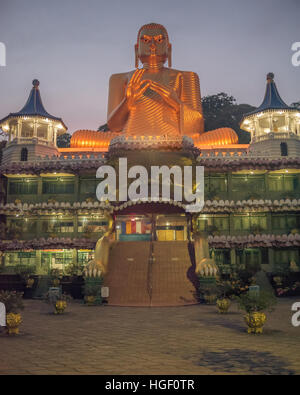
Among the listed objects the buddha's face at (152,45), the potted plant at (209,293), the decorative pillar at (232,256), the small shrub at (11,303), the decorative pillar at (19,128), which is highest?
the buddha's face at (152,45)

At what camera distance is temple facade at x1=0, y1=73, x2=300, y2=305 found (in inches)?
1232

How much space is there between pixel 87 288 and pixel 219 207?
607 inches

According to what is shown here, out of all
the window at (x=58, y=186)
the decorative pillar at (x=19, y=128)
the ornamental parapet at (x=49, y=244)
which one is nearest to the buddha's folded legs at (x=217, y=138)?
the window at (x=58, y=186)

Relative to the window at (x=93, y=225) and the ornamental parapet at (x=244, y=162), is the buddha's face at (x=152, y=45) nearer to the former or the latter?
the ornamental parapet at (x=244, y=162)

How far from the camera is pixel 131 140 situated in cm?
3047

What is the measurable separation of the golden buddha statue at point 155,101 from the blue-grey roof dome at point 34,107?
378cm

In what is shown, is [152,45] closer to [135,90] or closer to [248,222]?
[135,90]

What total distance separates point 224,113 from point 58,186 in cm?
3466

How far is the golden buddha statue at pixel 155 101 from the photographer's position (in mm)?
35781

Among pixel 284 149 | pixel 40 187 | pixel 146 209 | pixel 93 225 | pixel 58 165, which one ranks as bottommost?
pixel 93 225

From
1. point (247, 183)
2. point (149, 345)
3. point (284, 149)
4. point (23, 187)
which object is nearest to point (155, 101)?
point (247, 183)

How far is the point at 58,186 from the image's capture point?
1426 inches
